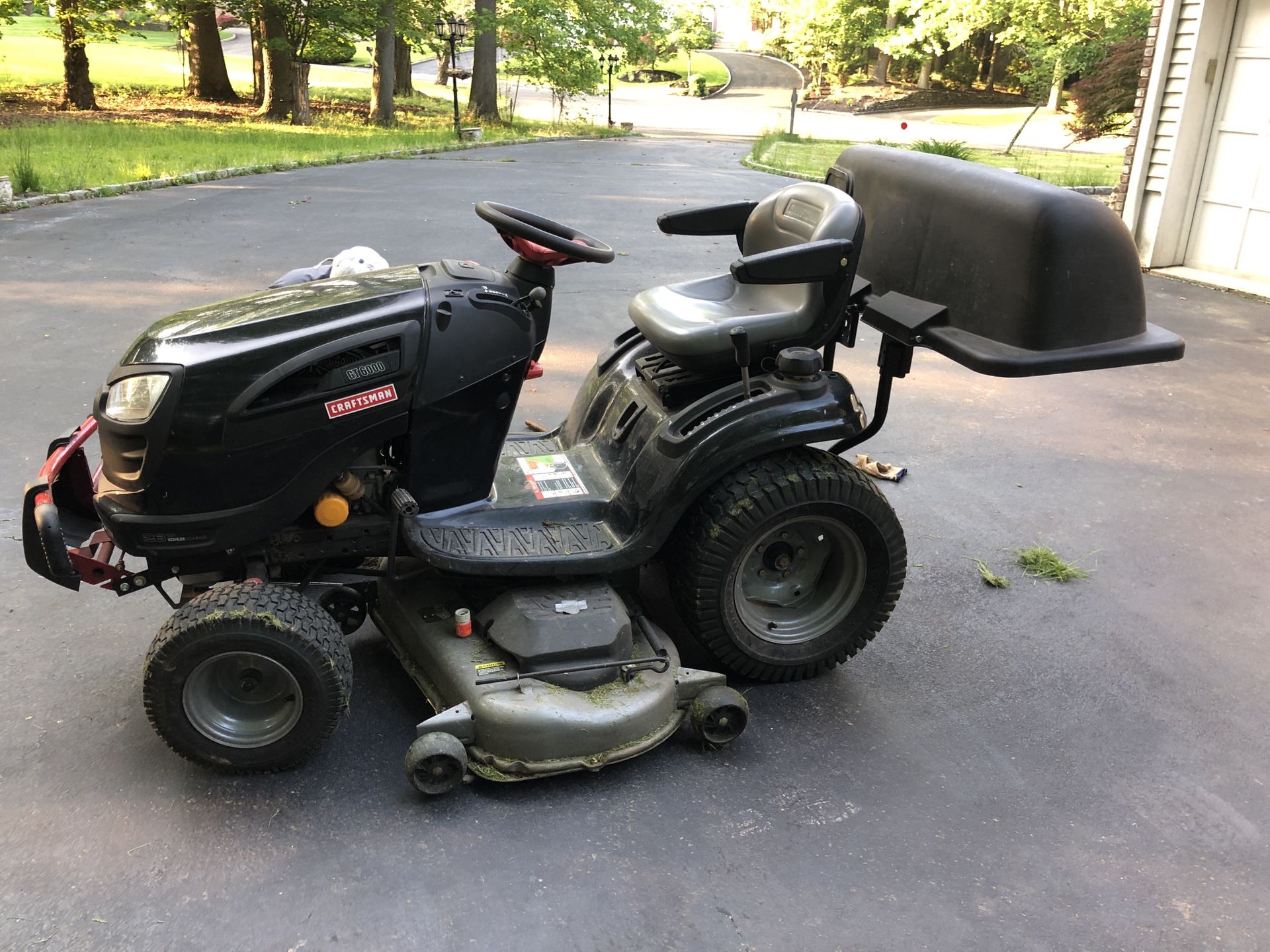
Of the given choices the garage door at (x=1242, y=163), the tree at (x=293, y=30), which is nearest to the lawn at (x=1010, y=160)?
the garage door at (x=1242, y=163)

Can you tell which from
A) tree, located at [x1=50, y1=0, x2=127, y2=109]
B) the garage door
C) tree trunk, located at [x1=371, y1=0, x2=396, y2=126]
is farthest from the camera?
tree trunk, located at [x1=371, y1=0, x2=396, y2=126]

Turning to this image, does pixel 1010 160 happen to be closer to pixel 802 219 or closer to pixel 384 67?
pixel 384 67

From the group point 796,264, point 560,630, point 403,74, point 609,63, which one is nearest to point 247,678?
point 560,630

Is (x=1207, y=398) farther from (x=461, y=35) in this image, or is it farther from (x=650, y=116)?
(x=650, y=116)

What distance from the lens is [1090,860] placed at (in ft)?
8.58

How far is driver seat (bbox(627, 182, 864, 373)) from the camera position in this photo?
2922 millimetres

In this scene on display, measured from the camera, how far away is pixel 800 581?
3348mm

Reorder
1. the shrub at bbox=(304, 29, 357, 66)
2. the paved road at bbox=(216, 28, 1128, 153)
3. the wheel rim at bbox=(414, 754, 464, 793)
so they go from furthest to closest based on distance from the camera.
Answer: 1. the paved road at bbox=(216, 28, 1128, 153)
2. the shrub at bbox=(304, 29, 357, 66)
3. the wheel rim at bbox=(414, 754, 464, 793)

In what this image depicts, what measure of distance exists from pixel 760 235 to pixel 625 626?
58.7 inches

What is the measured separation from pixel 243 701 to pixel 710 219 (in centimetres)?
225

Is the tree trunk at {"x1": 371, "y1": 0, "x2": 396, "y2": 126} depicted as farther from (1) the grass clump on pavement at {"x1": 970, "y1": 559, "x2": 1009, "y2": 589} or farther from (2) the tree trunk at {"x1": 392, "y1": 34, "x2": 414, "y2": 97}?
(1) the grass clump on pavement at {"x1": 970, "y1": 559, "x2": 1009, "y2": 589}

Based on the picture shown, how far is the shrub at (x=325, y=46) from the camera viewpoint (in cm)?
2364

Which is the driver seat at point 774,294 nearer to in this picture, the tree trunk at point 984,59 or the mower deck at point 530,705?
the mower deck at point 530,705

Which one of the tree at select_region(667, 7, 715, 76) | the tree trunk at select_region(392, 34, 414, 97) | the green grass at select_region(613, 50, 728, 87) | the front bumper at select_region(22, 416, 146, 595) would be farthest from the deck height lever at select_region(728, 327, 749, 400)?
the tree at select_region(667, 7, 715, 76)
